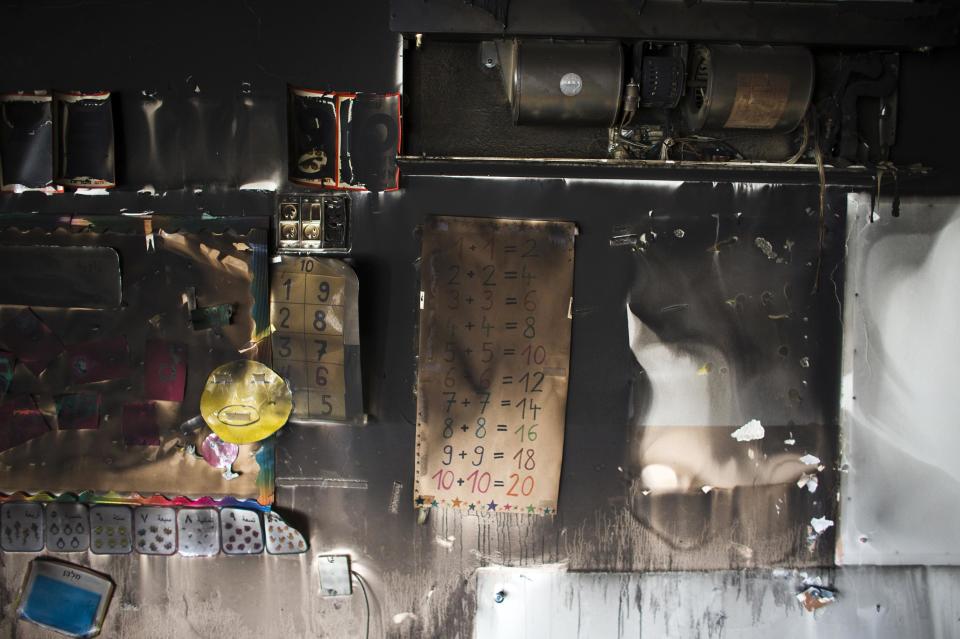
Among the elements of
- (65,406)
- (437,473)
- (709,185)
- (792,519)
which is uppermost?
(709,185)

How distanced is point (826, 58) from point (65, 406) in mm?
2781

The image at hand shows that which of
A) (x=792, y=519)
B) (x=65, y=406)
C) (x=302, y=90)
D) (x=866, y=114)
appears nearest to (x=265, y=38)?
(x=302, y=90)

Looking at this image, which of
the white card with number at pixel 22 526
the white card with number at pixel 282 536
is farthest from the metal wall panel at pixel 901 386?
the white card with number at pixel 22 526

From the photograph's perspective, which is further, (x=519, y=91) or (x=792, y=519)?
(x=792, y=519)

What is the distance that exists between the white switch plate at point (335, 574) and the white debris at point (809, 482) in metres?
1.57

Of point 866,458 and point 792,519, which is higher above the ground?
point 866,458

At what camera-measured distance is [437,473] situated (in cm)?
200

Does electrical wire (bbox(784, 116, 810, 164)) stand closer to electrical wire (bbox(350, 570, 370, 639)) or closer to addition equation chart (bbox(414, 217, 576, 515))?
addition equation chart (bbox(414, 217, 576, 515))

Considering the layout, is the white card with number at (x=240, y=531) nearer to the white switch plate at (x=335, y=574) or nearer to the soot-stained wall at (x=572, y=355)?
the soot-stained wall at (x=572, y=355)

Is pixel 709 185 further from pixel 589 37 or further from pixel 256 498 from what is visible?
pixel 256 498

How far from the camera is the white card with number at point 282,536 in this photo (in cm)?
200

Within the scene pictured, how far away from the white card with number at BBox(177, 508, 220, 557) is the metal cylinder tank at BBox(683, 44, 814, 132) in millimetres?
2093

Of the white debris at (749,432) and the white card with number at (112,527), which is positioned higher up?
the white debris at (749,432)

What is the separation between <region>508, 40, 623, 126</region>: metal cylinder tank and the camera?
6.12 feet
